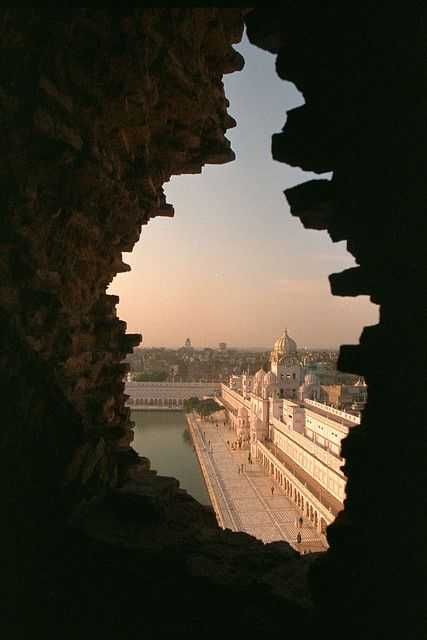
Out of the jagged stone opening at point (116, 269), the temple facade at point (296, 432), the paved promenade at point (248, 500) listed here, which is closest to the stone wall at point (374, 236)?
the jagged stone opening at point (116, 269)

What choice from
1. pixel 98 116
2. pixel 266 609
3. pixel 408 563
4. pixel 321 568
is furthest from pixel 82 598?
pixel 98 116

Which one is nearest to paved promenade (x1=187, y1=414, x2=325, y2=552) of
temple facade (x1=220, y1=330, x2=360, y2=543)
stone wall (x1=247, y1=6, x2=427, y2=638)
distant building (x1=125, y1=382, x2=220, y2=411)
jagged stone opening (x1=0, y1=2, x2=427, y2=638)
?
temple facade (x1=220, y1=330, x2=360, y2=543)

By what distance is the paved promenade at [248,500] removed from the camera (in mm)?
14359

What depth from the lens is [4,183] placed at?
2576 mm

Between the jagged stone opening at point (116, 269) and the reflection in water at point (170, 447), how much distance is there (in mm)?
12088

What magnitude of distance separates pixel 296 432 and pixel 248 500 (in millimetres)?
4729

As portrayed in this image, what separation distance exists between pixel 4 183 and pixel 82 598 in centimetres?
238

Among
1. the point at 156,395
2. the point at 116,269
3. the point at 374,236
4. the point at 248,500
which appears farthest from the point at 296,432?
the point at 156,395

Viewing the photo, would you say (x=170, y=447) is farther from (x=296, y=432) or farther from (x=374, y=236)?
(x=374, y=236)

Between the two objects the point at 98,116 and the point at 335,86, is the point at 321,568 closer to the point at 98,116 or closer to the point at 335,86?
the point at 335,86

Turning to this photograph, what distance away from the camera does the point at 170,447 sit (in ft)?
100

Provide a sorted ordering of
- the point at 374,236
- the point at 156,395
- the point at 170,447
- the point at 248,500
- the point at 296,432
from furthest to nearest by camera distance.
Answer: the point at 156,395
the point at 170,447
the point at 296,432
the point at 248,500
the point at 374,236

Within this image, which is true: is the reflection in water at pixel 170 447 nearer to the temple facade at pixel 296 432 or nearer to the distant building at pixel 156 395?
the distant building at pixel 156 395

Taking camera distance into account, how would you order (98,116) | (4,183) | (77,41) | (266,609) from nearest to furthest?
(266,609) → (4,183) → (77,41) → (98,116)
